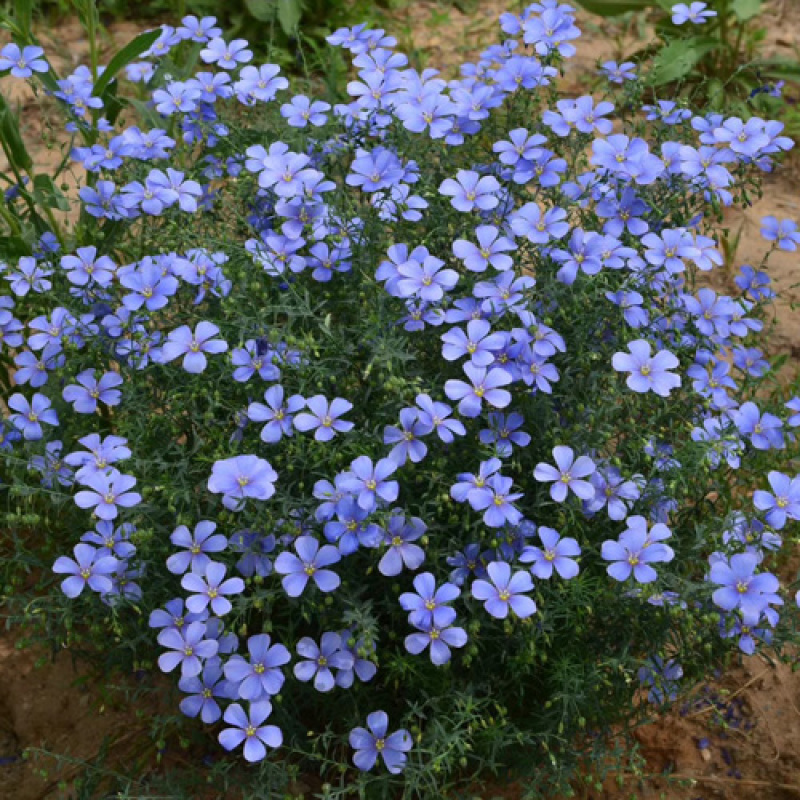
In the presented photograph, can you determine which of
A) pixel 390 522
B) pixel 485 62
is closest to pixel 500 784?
pixel 390 522

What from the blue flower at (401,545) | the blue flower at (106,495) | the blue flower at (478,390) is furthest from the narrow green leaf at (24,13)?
the blue flower at (401,545)

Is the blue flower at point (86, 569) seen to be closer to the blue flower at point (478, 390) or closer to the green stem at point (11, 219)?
the blue flower at point (478, 390)

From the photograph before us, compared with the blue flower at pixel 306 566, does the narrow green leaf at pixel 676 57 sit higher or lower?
lower

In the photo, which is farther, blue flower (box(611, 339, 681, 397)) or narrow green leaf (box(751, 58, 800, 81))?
narrow green leaf (box(751, 58, 800, 81))

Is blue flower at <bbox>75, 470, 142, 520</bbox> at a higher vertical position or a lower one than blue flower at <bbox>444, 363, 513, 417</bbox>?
lower

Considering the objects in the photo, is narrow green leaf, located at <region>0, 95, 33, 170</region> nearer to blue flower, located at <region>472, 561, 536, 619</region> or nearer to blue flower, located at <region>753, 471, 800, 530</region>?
blue flower, located at <region>472, 561, 536, 619</region>

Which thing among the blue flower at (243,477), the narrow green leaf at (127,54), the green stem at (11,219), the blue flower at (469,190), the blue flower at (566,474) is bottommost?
the green stem at (11,219)

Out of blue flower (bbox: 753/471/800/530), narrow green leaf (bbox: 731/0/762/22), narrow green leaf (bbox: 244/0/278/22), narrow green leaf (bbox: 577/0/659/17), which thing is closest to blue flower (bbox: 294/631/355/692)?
blue flower (bbox: 753/471/800/530)

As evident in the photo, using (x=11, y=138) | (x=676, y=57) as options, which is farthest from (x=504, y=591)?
(x=676, y=57)
